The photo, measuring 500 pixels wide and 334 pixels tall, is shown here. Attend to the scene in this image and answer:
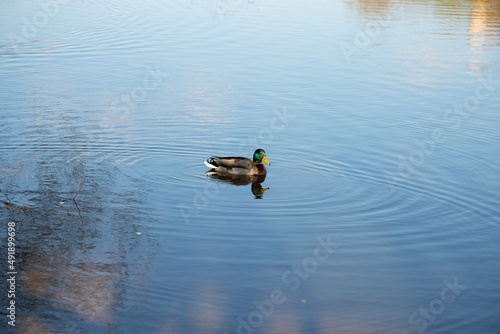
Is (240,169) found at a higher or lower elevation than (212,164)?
lower

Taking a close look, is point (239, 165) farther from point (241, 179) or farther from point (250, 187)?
point (250, 187)

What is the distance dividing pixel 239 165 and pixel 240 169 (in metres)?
0.13

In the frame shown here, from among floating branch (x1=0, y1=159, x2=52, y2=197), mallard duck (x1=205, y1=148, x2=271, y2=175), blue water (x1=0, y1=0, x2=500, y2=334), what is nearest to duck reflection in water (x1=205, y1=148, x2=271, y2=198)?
mallard duck (x1=205, y1=148, x2=271, y2=175)

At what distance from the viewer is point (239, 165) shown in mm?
13672

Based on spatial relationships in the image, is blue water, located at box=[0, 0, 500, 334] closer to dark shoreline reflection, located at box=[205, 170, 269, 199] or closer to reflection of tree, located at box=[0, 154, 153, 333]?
reflection of tree, located at box=[0, 154, 153, 333]

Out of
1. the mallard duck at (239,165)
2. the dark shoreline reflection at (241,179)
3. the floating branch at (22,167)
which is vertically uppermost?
the floating branch at (22,167)

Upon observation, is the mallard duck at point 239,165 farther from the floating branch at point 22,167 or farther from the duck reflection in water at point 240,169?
the floating branch at point 22,167

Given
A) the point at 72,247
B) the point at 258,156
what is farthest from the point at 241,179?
the point at 72,247

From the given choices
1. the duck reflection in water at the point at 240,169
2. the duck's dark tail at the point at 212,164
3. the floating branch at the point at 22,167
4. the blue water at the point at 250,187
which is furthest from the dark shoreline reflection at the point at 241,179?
the floating branch at the point at 22,167

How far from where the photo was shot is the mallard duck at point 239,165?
13.5 meters

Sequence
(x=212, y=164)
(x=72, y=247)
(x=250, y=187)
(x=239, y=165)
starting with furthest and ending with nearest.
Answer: (x=239, y=165) → (x=212, y=164) → (x=250, y=187) → (x=72, y=247)

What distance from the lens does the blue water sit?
8.32 meters

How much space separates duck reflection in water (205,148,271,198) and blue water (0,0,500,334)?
0.37 m

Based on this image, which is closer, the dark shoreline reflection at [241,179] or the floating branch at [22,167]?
the floating branch at [22,167]
